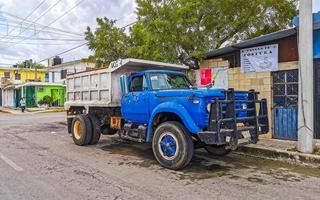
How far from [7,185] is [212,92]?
430 cm

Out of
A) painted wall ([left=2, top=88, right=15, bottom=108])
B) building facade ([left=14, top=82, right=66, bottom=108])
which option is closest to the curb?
building facade ([left=14, top=82, right=66, bottom=108])

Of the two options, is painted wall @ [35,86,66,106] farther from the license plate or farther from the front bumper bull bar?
the license plate

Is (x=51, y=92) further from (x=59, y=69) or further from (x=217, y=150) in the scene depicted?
(x=217, y=150)

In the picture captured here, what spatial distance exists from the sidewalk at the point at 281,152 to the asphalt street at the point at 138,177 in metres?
0.41

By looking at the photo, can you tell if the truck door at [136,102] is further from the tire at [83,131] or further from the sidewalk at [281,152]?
the sidewalk at [281,152]

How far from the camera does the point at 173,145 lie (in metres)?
7.08

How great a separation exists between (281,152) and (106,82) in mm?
5299

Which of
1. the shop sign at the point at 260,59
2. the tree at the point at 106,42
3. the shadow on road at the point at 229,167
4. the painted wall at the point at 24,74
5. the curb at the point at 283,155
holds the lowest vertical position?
the shadow on road at the point at 229,167

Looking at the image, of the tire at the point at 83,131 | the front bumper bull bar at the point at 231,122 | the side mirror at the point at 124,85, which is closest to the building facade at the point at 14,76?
the tire at the point at 83,131

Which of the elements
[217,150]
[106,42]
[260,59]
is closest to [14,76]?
[106,42]

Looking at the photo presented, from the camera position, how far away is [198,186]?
19.0 ft

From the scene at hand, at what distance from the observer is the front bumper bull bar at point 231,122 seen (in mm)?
6453

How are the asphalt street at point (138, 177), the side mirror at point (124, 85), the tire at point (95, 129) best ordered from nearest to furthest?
the asphalt street at point (138, 177), the side mirror at point (124, 85), the tire at point (95, 129)

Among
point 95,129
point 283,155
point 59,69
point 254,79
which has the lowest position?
point 283,155
